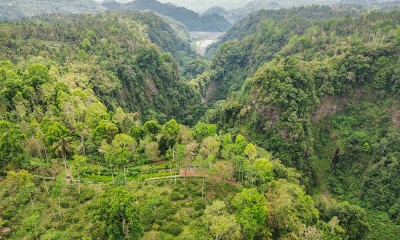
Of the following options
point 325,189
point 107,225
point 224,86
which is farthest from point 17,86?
point 224,86

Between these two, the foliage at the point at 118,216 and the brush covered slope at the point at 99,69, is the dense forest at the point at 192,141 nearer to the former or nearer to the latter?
the foliage at the point at 118,216

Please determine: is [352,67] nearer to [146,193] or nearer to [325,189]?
[325,189]

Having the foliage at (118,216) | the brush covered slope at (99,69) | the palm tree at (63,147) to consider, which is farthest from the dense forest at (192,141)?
Result: the brush covered slope at (99,69)

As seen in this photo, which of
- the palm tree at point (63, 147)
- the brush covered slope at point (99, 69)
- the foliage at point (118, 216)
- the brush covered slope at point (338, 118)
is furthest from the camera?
the brush covered slope at point (338, 118)

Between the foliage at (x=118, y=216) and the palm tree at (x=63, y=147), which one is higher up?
the palm tree at (x=63, y=147)

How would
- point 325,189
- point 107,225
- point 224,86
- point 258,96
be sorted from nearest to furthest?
point 107,225 < point 325,189 < point 258,96 < point 224,86

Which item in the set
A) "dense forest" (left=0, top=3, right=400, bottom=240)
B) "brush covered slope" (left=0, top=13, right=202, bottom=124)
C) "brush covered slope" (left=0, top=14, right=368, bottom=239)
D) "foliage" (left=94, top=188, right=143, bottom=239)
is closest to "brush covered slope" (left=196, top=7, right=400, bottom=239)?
"dense forest" (left=0, top=3, right=400, bottom=240)
